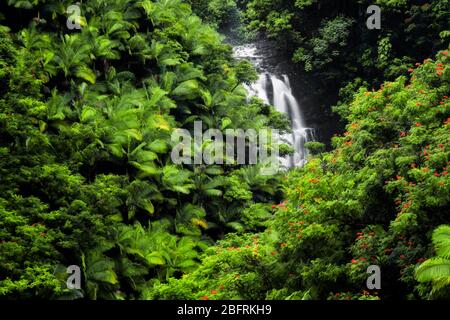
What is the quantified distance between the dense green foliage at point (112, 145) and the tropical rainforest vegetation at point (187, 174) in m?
0.04

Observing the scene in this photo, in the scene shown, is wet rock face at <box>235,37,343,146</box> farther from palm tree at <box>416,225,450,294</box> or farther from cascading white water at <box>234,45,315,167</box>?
palm tree at <box>416,225,450,294</box>

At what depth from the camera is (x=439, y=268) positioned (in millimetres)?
7117

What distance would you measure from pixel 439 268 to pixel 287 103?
1846 centimetres

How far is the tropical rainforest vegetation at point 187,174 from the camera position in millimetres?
9320

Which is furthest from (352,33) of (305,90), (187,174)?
(187,174)

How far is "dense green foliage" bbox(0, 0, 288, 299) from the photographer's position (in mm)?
11664

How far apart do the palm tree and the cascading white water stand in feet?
50.0

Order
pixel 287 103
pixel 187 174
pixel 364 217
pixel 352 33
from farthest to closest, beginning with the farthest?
pixel 352 33 < pixel 287 103 < pixel 187 174 < pixel 364 217

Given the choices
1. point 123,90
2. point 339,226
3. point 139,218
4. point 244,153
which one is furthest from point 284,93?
point 339,226

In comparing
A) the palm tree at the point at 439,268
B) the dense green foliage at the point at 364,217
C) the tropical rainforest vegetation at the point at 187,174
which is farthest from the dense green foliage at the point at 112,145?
the palm tree at the point at 439,268

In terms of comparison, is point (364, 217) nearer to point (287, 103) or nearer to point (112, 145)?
point (112, 145)

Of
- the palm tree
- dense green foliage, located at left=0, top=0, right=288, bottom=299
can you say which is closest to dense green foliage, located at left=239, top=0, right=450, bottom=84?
dense green foliage, located at left=0, top=0, right=288, bottom=299

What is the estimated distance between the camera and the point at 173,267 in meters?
14.9

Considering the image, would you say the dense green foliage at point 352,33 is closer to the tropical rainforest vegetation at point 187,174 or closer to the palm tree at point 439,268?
the tropical rainforest vegetation at point 187,174
